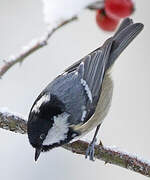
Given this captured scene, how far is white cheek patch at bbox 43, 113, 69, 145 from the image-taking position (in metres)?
1.30

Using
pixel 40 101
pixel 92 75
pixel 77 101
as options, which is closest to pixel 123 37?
pixel 92 75

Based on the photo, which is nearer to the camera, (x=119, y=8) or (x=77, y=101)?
(x=119, y=8)

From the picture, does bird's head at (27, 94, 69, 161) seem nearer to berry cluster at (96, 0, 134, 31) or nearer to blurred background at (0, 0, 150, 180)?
berry cluster at (96, 0, 134, 31)

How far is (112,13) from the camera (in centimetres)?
87

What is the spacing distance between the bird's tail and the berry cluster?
688 mm

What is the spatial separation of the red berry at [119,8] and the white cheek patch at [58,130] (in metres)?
0.49

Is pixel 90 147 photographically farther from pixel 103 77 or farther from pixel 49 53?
pixel 49 53

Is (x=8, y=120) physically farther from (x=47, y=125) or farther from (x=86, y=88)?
(x=86, y=88)

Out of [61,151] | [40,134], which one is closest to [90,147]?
[40,134]

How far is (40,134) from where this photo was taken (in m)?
1.28

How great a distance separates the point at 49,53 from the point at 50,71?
0.11 metres

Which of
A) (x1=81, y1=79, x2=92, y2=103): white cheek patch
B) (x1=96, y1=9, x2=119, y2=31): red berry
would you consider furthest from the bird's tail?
(x1=96, y1=9, x2=119, y2=31): red berry

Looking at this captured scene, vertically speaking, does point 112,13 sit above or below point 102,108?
above

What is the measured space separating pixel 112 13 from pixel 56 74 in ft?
5.46
